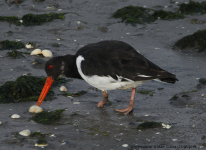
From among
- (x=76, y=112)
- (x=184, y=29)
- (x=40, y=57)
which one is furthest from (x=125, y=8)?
(x=76, y=112)

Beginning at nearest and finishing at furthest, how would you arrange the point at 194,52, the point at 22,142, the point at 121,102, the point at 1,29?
the point at 22,142, the point at 121,102, the point at 194,52, the point at 1,29

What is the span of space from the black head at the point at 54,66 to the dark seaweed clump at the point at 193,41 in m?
3.49

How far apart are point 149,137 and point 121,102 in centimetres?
138

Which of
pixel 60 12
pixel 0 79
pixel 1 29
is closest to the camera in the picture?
pixel 0 79

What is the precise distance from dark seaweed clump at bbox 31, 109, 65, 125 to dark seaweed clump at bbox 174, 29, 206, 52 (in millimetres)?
4014

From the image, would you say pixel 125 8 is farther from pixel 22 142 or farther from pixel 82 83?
pixel 22 142

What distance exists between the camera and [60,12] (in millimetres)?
9375

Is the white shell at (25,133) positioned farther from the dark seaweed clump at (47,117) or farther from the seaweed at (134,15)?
the seaweed at (134,15)

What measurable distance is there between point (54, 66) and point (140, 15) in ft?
14.9

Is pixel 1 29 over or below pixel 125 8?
below

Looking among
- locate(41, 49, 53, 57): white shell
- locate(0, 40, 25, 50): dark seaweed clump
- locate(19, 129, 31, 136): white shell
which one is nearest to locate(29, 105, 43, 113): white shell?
locate(19, 129, 31, 136): white shell

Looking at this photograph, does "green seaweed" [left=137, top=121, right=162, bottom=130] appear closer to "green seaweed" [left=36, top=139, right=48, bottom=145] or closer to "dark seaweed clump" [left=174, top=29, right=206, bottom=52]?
"green seaweed" [left=36, top=139, right=48, bottom=145]

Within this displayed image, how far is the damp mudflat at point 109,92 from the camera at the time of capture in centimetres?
424

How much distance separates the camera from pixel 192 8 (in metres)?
9.66
